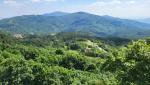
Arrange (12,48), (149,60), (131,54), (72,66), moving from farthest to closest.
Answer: (12,48)
(72,66)
(131,54)
(149,60)

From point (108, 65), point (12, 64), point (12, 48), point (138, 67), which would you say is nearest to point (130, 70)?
point (138, 67)

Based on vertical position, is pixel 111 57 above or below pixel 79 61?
above

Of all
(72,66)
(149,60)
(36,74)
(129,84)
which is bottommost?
(72,66)

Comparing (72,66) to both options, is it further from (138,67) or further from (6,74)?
(138,67)

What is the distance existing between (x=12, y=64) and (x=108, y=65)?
193 feet

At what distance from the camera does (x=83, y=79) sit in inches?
3408

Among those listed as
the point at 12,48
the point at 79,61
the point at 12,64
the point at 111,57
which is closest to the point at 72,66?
the point at 79,61

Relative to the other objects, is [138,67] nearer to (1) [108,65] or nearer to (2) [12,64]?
(1) [108,65]

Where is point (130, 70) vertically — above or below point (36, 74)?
above

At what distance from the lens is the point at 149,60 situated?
24516 mm

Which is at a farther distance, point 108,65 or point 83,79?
point 83,79

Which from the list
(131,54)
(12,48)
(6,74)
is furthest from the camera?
(12,48)

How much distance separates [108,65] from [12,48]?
367 feet

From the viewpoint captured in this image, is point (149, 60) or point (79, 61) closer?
point (149, 60)
